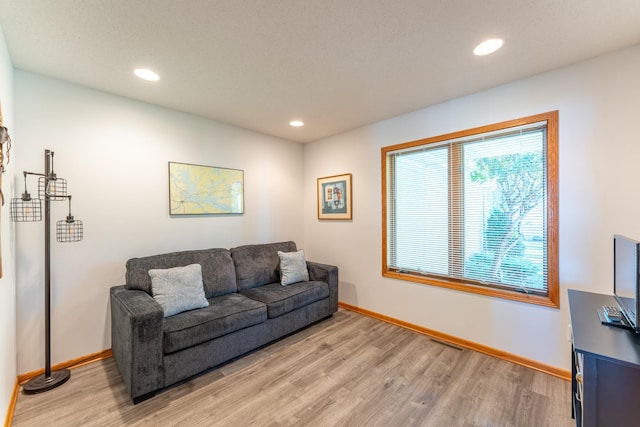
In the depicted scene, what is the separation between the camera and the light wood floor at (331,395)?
1.74 meters

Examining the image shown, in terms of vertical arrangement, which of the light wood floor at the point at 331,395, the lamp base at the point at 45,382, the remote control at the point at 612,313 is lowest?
the light wood floor at the point at 331,395

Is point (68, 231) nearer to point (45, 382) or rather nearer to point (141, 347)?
point (45, 382)

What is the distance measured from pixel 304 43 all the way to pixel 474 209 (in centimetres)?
218

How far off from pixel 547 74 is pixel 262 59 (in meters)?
2.36

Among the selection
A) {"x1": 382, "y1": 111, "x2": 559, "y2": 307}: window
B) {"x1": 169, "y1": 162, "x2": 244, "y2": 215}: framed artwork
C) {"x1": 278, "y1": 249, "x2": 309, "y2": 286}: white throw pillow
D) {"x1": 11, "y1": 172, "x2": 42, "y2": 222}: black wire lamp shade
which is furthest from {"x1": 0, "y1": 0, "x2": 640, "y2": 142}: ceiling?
{"x1": 278, "y1": 249, "x2": 309, "y2": 286}: white throw pillow

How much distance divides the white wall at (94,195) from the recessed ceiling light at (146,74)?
588mm

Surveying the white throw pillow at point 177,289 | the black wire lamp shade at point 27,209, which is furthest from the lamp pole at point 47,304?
the white throw pillow at point 177,289

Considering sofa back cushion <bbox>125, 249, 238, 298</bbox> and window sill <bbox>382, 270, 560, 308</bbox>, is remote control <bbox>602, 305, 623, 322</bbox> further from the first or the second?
sofa back cushion <bbox>125, 249, 238, 298</bbox>

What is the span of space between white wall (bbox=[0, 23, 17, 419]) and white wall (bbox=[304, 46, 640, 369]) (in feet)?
10.7

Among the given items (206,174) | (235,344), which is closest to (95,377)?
(235,344)

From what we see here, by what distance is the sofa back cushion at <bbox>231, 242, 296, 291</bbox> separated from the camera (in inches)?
122

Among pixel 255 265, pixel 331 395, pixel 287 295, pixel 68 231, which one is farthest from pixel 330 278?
pixel 68 231

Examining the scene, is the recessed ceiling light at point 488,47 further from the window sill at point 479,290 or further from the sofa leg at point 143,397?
the sofa leg at point 143,397

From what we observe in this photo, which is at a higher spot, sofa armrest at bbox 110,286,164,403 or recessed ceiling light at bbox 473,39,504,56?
recessed ceiling light at bbox 473,39,504,56
